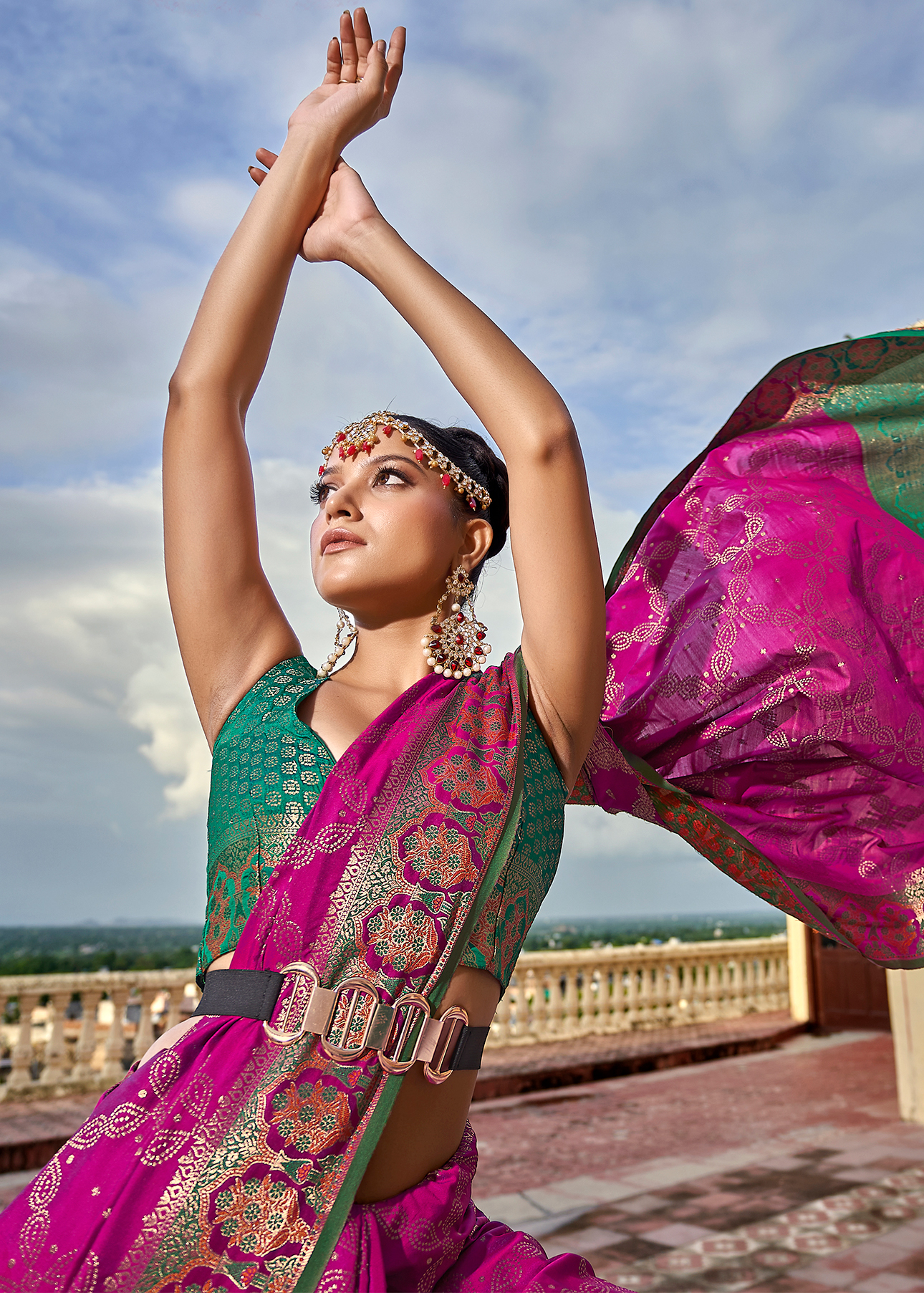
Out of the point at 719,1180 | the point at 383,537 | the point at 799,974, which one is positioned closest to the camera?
the point at 383,537

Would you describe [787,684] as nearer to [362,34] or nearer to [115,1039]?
[362,34]

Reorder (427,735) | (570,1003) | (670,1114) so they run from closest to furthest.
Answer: (427,735) → (670,1114) → (570,1003)

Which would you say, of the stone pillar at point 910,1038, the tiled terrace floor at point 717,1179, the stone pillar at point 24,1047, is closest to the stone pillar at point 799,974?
the tiled terrace floor at point 717,1179

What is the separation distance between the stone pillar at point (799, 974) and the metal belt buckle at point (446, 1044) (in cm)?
1155

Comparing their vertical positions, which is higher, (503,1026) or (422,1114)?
(422,1114)

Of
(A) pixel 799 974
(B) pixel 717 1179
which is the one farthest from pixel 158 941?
(B) pixel 717 1179

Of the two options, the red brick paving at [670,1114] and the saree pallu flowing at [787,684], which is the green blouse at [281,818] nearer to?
the saree pallu flowing at [787,684]

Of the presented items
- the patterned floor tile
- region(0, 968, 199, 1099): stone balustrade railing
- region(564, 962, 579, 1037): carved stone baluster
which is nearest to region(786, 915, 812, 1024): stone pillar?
region(564, 962, 579, 1037): carved stone baluster

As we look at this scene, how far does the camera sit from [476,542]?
166cm

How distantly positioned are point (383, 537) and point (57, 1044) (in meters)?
6.65

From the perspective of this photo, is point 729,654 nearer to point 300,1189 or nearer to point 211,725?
point 211,725

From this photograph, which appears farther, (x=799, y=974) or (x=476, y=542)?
(x=799, y=974)

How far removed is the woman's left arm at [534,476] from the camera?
1.28 m

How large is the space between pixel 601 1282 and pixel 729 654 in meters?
0.91
